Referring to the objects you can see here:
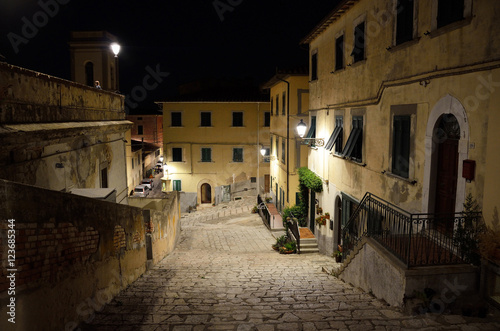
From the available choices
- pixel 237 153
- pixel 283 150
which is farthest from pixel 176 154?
pixel 283 150

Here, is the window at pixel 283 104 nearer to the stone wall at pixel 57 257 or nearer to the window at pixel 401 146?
the window at pixel 401 146

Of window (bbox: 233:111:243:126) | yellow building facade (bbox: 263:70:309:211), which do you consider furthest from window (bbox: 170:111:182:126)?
yellow building facade (bbox: 263:70:309:211)

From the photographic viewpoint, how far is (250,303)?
7234 mm

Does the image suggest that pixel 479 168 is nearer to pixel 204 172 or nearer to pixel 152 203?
pixel 152 203

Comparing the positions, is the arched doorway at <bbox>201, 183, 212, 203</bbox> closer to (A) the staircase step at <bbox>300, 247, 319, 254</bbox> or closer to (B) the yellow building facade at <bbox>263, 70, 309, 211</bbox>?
(B) the yellow building facade at <bbox>263, 70, 309, 211</bbox>

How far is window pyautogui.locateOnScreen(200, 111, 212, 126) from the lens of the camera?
107 feet

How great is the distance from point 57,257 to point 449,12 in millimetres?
8249

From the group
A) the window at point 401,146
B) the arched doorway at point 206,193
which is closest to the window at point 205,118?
the arched doorway at point 206,193

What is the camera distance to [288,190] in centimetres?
2250

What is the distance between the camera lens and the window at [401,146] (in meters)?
8.84

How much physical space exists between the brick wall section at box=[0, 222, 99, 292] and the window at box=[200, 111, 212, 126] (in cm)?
2687

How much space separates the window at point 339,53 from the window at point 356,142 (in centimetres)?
255

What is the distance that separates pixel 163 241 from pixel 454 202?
9902 millimetres

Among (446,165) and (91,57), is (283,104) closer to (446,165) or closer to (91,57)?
(91,57)
